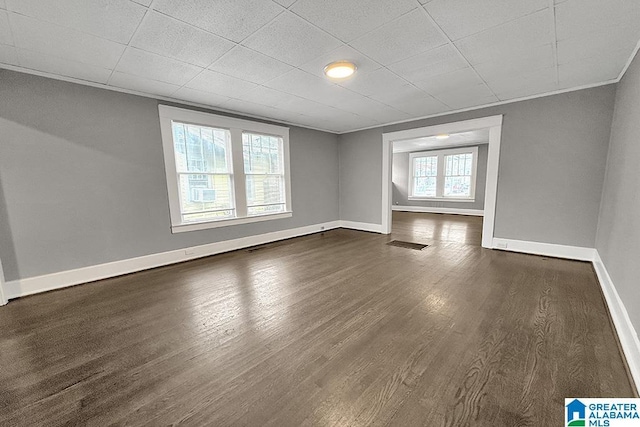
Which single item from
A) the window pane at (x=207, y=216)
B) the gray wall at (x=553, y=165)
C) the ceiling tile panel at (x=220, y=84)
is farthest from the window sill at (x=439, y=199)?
the ceiling tile panel at (x=220, y=84)

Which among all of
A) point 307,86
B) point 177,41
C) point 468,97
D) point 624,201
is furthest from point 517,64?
point 177,41

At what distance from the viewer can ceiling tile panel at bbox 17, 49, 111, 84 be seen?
2.46 meters

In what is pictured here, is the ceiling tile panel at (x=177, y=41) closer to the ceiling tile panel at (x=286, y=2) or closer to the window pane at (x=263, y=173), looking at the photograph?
the ceiling tile panel at (x=286, y=2)

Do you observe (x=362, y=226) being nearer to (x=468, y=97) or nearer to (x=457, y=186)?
(x=468, y=97)

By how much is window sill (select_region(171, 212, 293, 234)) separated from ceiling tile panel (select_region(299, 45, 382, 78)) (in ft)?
9.63

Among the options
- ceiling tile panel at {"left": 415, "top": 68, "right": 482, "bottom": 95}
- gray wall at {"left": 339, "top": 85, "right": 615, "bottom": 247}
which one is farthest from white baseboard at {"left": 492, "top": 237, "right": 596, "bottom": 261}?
ceiling tile panel at {"left": 415, "top": 68, "right": 482, "bottom": 95}

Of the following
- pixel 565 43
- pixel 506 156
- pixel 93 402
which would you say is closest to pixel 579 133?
pixel 506 156

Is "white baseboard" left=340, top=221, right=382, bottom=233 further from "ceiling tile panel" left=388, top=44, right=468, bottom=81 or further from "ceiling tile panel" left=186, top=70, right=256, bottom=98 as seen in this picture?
"ceiling tile panel" left=186, top=70, right=256, bottom=98

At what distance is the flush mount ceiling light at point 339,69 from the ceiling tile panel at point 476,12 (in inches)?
36.1

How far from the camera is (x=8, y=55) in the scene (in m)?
2.41

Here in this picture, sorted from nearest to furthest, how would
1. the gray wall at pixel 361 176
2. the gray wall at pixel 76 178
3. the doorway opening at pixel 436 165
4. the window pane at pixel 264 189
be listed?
the gray wall at pixel 76 178 → the window pane at pixel 264 189 → the doorway opening at pixel 436 165 → the gray wall at pixel 361 176

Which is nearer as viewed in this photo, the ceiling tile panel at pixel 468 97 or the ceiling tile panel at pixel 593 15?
Result: the ceiling tile panel at pixel 593 15

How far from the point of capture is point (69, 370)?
167 cm

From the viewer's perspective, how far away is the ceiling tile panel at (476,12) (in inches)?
70.4
